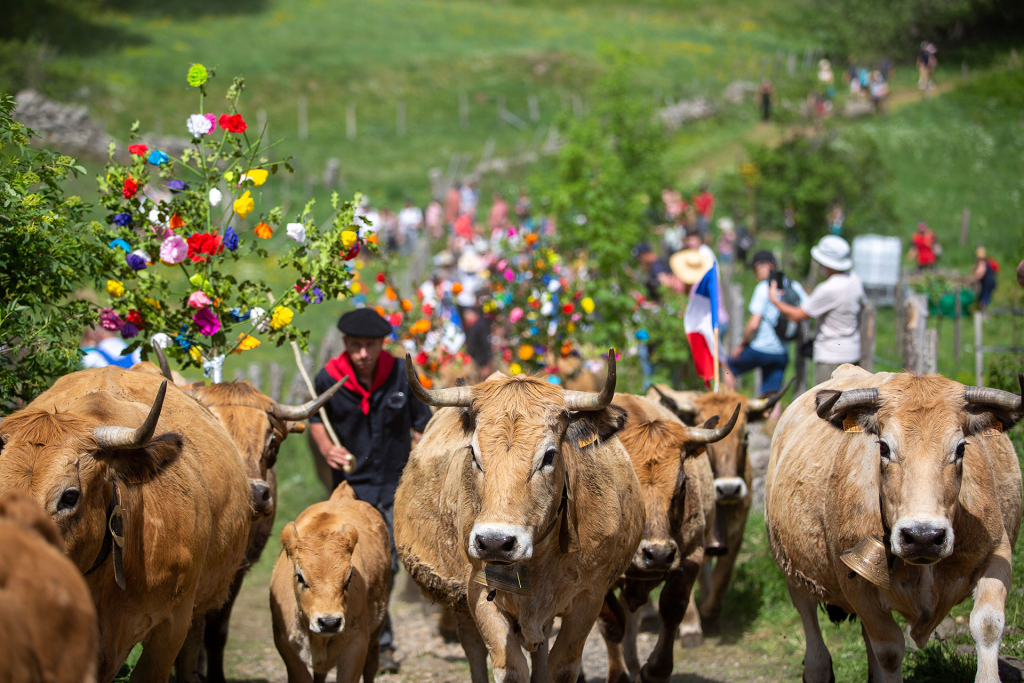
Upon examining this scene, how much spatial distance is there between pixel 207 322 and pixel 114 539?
8.65ft

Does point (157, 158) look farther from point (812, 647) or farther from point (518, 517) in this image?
point (812, 647)

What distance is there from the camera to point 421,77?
50.6 metres

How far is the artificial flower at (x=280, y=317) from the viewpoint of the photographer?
22.2 ft

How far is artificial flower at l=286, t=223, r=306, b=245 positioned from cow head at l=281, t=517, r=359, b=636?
6.81 feet

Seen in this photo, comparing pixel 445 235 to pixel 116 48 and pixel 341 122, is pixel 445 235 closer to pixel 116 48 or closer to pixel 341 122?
pixel 341 122

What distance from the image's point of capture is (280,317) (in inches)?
267

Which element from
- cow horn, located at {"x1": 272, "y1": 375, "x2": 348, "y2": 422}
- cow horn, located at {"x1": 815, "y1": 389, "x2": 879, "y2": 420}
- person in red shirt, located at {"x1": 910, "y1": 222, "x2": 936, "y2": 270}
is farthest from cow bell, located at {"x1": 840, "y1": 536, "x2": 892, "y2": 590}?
person in red shirt, located at {"x1": 910, "y1": 222, "x2": 936, "y2": 270}

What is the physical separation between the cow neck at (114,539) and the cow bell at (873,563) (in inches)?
142

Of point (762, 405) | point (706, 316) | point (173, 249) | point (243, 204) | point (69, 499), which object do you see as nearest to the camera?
point (69, 499)

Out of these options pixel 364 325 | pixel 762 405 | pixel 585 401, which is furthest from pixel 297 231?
pixel 762 405

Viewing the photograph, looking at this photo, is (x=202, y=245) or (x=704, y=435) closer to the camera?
(x=704, y=435)

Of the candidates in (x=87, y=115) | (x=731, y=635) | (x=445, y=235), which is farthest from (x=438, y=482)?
(x=87, y=115)

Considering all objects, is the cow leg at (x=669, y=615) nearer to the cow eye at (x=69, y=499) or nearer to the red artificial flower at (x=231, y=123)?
the cow eye at (x=69, y=499)

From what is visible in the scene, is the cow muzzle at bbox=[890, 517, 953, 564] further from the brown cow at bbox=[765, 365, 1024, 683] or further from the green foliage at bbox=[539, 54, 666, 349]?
the green foliage at bbox=[539, 54, 666, 349]
